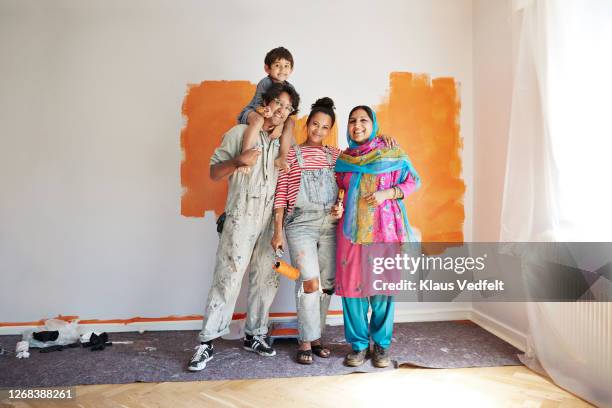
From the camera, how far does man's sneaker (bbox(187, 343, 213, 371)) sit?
189 cm

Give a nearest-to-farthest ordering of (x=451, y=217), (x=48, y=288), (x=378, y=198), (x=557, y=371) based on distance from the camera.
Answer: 1. (x=557, y=371)
2. (x=378, y=198)
3. (x=48, y=288)
4. (x=451, y=217)

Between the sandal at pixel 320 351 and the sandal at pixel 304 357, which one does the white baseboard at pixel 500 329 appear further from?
the sandal at pixel 304 357

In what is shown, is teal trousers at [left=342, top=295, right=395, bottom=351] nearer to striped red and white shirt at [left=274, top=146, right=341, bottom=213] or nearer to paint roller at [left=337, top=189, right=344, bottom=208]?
paint roller at [left=337, top=189, right=344, bottom=208]

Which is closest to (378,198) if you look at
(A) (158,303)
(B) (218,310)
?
(B) (218,310)

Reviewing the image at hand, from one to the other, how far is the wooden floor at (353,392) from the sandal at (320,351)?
226mm

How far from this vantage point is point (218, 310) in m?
1.95

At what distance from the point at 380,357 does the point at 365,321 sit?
0.62ft

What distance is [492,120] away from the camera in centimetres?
251

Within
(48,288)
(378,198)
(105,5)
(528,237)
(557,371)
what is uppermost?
(105,5)

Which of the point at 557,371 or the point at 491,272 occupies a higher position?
the point at 491,272

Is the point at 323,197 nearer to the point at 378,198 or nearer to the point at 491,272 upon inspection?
the point at 378,198

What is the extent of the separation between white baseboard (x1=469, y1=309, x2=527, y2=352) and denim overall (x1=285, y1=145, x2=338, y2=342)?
3.82ft

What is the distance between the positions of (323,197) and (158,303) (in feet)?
4.58

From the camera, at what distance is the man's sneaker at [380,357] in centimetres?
193
